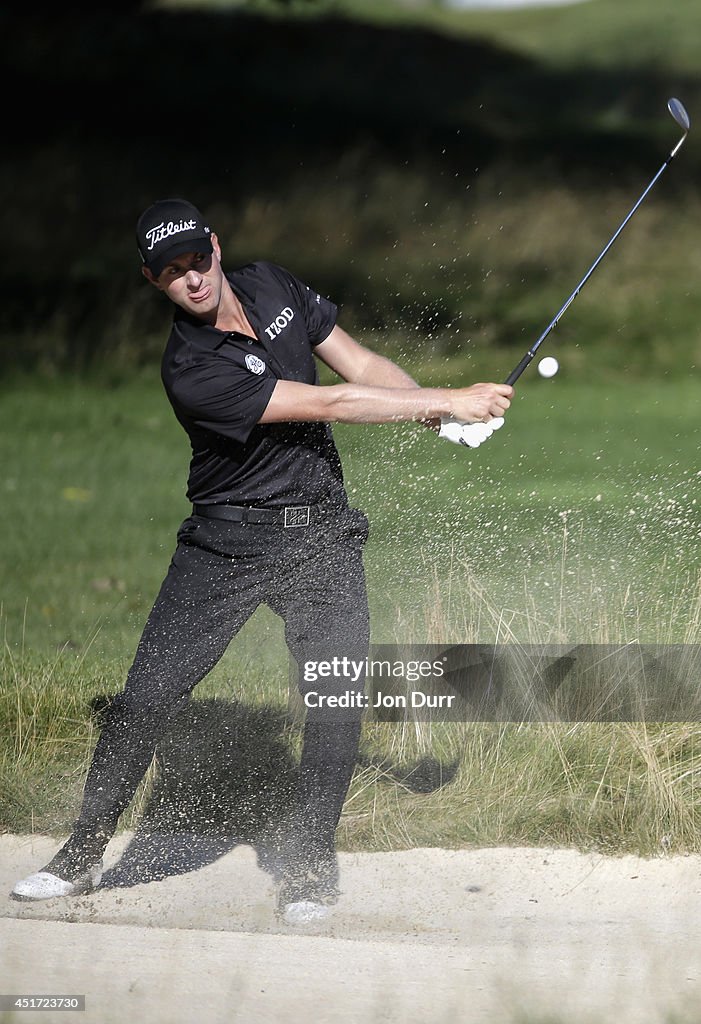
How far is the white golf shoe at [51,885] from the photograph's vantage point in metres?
4.79

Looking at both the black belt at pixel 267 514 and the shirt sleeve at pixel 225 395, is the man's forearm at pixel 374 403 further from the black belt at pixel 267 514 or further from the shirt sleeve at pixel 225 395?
the black belt at pixel 267 514

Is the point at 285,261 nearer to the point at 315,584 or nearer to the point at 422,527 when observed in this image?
the point at 422,527

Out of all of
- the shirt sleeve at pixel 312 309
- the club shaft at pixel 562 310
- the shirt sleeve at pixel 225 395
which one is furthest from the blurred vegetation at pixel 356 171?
the shirt sleeve at pixel 225 395

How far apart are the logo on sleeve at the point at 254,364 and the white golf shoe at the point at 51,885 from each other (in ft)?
4.95

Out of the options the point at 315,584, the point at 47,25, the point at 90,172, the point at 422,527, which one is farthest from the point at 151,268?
the point at 47,25

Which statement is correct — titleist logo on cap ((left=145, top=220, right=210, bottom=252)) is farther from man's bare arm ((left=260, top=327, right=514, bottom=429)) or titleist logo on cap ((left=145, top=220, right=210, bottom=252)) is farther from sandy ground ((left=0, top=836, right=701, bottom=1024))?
sandy ground ((left=0, top=836, right=701, bottom=1024))

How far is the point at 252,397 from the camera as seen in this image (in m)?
4.50

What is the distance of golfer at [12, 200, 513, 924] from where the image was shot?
4.53m

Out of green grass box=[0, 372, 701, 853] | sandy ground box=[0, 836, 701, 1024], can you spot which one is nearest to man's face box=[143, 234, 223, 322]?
green grass box=[0, 372, 701, 853]

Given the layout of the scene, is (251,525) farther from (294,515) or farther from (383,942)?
(383,942)

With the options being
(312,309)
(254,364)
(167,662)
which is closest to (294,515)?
(254,364)

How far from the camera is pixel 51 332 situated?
50.6 feet

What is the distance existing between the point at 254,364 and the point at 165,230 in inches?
17.2

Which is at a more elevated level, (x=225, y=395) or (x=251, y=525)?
(x=225, y=395)
